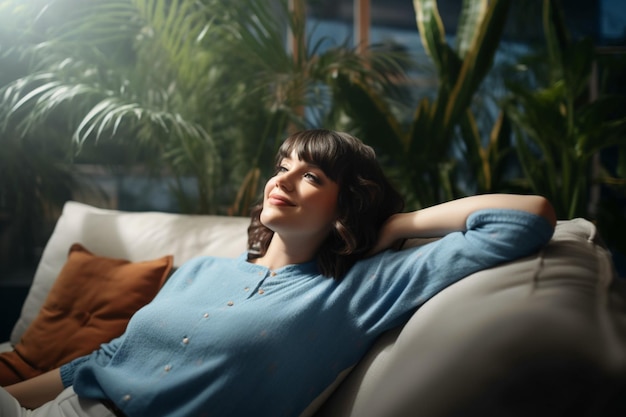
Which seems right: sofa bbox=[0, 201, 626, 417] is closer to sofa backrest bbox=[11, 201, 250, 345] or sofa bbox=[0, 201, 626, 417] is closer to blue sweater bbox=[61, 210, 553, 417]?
blue sweater bbox=[61, 210, 553, 417]

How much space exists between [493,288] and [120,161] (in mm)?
2250

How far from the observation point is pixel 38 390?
1306 mm

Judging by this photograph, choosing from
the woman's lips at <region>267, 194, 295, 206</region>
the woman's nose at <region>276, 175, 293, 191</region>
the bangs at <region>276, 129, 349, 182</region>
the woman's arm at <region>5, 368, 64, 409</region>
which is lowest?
the woman's arm at <region>5, 368, 64, 409</region>

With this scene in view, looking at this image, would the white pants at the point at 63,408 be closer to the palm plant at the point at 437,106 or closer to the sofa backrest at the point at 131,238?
the sofa backrest at the point at 131,238

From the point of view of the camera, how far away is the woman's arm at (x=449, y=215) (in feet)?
3.11

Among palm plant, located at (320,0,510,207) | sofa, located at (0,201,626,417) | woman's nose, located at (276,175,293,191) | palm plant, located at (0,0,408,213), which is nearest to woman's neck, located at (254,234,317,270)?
woman's nose, located at (276,175,293,191)

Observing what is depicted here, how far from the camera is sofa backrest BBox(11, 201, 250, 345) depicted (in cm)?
164

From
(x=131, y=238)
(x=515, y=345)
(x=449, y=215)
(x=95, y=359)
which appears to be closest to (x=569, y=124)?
(x=449, y=215)

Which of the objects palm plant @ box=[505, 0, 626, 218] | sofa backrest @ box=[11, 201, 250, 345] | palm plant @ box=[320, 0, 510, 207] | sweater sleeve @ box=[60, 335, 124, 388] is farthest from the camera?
palm plant @ box=[320, 0, 510, 207]

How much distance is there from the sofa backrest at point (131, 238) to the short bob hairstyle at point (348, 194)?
0.50 meters

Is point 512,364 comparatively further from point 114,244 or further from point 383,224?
point 114,244

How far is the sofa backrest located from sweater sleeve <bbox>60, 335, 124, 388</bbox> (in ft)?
1.26

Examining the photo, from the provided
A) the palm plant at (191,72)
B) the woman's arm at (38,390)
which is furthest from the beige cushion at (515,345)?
the palm plant at (191,72)

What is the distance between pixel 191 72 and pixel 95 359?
3.86 feet
